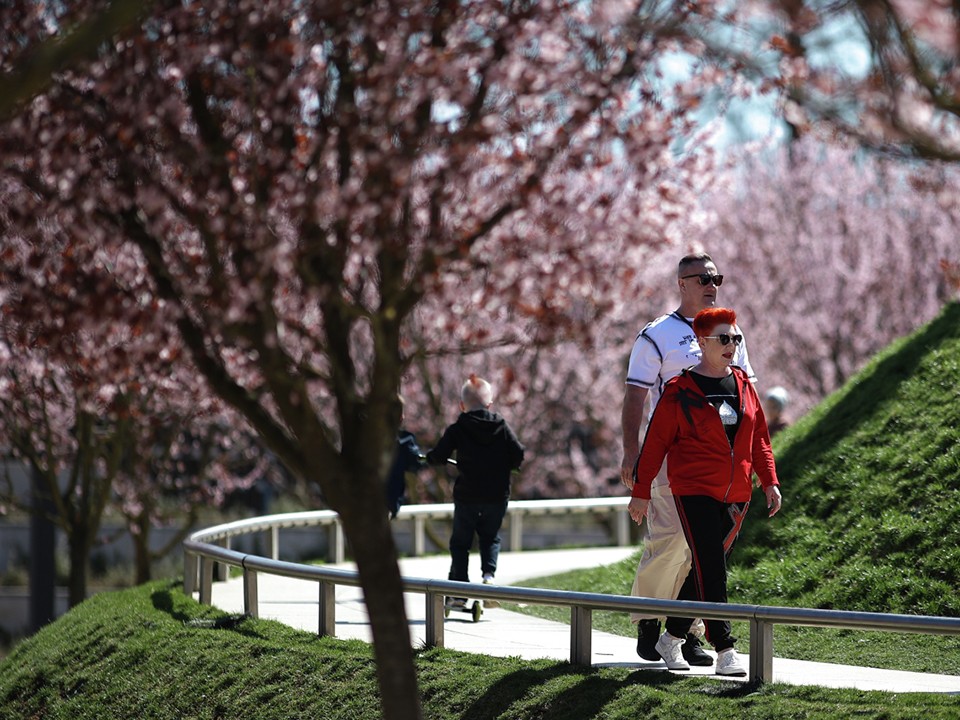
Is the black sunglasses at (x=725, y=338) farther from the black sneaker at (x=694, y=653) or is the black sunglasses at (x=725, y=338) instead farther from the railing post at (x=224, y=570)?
the railing post at (x=224, y=570)

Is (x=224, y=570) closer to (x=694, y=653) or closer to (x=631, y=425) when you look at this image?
(x=694, y=653)

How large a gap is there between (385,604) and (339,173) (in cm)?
170

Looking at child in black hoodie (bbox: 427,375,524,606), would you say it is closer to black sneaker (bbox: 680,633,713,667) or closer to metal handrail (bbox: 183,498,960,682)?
metal handrail (bbox: 183,498,960,682)

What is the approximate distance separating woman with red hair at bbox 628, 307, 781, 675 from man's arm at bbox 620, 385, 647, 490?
0.19 meters

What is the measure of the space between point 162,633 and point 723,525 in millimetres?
5057

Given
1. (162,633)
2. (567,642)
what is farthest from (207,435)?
(567,642)

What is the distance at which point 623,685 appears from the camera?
25.3 feet

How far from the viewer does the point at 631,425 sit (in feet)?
26.3

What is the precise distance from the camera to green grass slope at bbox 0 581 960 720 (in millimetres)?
7301

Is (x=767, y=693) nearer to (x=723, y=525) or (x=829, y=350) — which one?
(x=723, y=525)

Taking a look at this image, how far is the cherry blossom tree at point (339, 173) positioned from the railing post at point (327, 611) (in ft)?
13.1

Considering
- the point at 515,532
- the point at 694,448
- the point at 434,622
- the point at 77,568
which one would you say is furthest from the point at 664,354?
the point at 77,568

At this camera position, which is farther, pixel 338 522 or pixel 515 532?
pixel 515 532

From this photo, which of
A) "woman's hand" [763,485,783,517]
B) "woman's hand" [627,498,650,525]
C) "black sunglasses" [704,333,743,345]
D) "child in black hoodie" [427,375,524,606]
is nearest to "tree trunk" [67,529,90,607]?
"child in black hoodie" [427,375,524,606]
